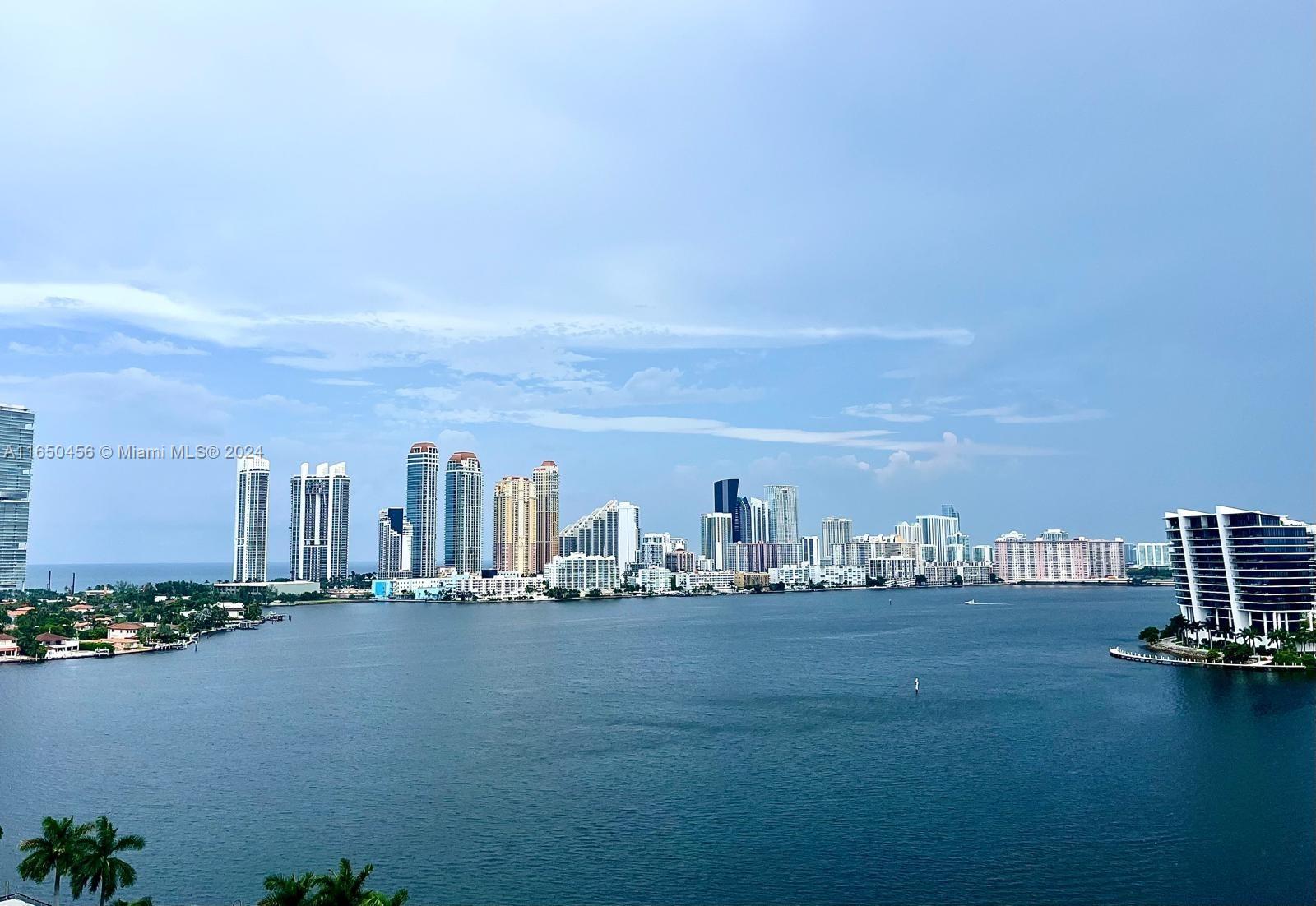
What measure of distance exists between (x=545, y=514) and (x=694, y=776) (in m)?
85.2

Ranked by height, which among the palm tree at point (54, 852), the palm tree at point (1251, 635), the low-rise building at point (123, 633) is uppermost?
the palm tree at point (54, 852)

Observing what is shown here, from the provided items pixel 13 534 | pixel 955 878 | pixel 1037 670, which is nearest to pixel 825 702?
pixel 1037 670

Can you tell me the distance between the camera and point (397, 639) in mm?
46375

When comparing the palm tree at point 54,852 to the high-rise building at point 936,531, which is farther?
the high-rise building at point 936,531

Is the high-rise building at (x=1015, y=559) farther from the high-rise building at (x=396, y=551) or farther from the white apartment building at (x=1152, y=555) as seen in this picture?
the high-rise building at (x=396, y=551)

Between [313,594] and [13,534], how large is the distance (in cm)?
2466

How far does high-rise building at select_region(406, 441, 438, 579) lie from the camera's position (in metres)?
101

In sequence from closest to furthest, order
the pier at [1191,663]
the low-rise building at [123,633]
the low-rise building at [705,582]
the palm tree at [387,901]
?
the palm tree at [387,901]
the pier at [1191,663]
the low-rise building at [123,633]
the low-rise building at [705,582]

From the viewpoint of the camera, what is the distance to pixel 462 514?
344 feet

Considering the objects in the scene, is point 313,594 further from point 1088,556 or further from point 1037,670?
point 1088,556

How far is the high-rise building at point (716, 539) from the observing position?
440 feet

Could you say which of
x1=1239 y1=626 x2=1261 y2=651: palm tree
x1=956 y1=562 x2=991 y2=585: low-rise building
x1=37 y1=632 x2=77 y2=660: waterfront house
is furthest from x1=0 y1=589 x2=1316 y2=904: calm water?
x1=956 y1=562 x2=991 y2=585: low-rise building

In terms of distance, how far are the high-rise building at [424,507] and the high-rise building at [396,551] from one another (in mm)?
356

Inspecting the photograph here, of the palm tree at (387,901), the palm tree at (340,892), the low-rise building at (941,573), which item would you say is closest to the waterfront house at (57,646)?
the palm tree at (340,892)
